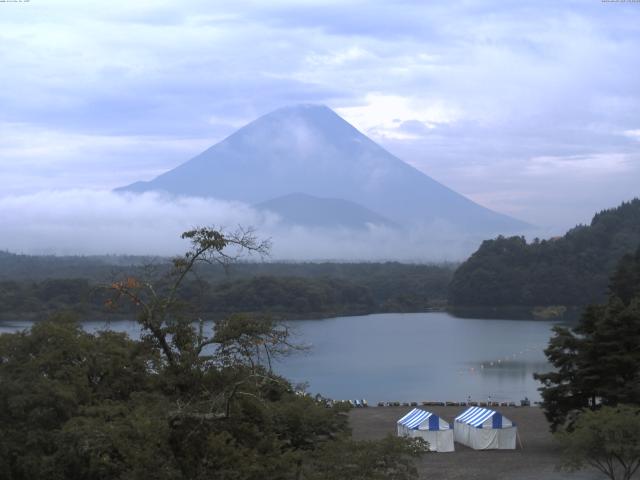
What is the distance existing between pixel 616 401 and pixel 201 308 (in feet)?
30.0

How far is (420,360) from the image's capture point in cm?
3359

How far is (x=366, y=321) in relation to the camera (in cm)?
5341

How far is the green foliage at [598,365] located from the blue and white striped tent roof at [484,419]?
2.56 feet

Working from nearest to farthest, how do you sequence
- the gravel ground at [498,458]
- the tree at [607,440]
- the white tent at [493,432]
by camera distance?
the tree at [607,440], the gravel ground at [498,458], the white tent at [493,432]

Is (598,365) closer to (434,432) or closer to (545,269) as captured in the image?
(434,432)

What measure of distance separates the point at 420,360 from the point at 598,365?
19.5m

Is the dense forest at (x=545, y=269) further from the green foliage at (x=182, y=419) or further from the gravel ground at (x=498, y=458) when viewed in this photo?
the green foliage at (x=182, y=419)

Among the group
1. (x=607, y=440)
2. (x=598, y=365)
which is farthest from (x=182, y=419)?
(x=598, y=365)

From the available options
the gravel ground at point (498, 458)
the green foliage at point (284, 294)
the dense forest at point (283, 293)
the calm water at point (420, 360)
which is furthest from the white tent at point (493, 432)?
the green foliage at point (284, 294)

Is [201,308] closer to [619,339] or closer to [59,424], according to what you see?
[59,424]

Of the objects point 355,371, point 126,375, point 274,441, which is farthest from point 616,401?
point 355,371

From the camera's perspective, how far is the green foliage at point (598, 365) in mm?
13984

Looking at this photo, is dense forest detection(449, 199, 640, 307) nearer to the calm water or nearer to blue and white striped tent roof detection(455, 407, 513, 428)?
the calm water

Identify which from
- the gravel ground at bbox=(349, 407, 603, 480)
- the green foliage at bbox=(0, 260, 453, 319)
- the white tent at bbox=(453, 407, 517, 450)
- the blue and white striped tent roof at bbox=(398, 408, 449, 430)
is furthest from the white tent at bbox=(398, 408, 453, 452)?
the green foliage at bbox=(0, 260, 453, 319)
